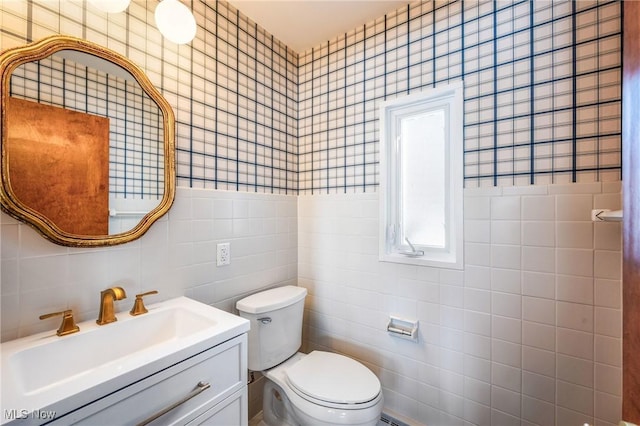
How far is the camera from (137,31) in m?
1.16

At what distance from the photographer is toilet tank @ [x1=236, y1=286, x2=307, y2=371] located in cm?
139

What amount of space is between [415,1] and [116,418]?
7.06ft

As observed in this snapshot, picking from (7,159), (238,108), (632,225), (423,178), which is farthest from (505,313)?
(7,159)

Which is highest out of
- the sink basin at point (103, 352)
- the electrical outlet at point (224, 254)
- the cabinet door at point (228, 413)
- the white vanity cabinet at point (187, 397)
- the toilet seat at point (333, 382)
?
the electrical outlet at point (224, 254)

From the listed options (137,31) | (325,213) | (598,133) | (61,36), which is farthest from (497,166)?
(61,36)

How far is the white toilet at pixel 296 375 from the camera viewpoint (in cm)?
113

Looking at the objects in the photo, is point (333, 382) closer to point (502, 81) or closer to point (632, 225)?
point (632, 225)

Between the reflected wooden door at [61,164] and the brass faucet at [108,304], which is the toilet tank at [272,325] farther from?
the reflected wooden door at [61,164]

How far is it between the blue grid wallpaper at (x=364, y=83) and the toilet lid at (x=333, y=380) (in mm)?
999

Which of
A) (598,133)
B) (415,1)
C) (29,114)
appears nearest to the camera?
(29,114)

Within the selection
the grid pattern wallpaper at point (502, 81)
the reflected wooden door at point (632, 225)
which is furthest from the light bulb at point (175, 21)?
the reflected wooden door at point (632, 225)

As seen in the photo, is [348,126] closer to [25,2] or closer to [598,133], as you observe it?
[598,133]

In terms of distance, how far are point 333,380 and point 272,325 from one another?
0.41 metres

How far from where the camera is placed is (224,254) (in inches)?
58.0
